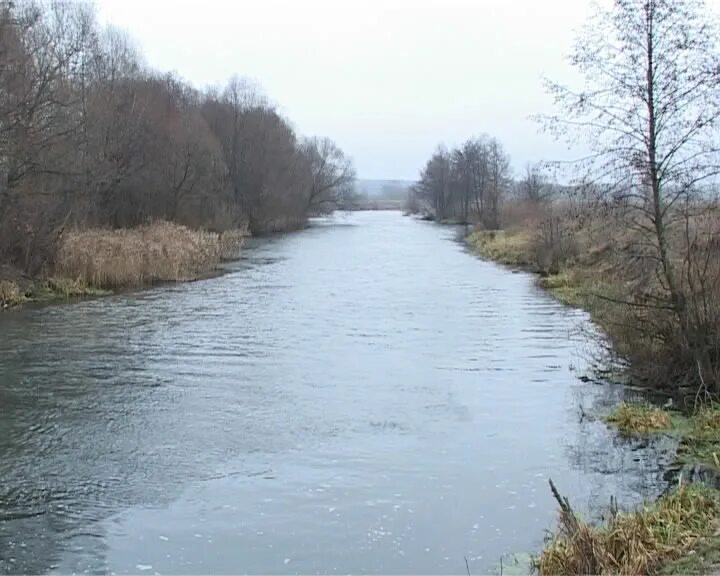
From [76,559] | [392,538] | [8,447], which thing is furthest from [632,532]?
[8,447]

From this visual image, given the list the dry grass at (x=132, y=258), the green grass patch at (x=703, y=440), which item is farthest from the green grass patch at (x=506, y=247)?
the green grass patch at (x=703, y=440)

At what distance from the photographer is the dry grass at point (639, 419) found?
10.4m

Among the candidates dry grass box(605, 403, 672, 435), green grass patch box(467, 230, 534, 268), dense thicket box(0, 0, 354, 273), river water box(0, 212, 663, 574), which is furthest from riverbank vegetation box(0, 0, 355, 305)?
dry grass box(605, 403, 672, 435)

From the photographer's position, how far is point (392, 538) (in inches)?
283

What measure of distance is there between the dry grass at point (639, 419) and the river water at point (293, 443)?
313 mm

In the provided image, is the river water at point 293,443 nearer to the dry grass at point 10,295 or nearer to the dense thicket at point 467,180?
the dry grass at point 10,295

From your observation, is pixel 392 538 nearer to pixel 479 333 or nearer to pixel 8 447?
pixel 8 447

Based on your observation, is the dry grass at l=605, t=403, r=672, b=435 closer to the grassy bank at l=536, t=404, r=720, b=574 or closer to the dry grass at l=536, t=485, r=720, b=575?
the grassy bank at l=536, t=404, r=720, b=574

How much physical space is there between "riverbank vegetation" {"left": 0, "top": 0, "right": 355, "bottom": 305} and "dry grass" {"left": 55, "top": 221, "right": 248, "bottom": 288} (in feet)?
0.21

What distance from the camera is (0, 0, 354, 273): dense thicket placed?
24.2m

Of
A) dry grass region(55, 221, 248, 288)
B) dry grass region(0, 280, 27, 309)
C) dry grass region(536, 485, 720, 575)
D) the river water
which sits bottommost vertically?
the river water

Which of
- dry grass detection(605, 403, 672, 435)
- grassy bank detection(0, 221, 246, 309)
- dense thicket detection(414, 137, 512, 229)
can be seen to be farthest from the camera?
dense thicket detection(414, 137, 512, 229)

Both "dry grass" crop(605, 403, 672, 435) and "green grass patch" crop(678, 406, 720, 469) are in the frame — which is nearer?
"green grass patch" crop(678, 406, 720, 469)

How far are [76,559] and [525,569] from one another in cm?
360
